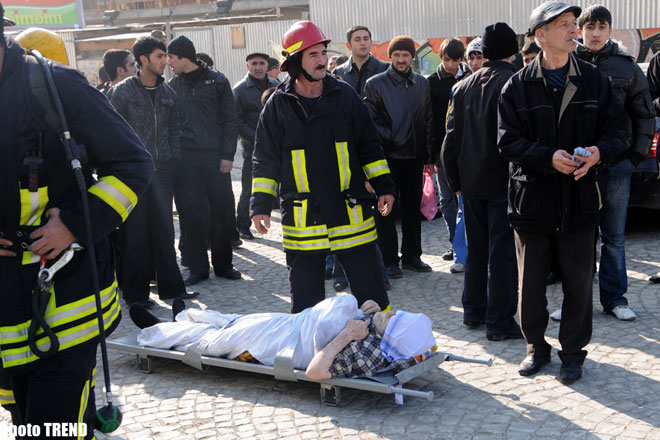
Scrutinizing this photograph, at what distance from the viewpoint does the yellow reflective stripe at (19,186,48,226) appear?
111 inches

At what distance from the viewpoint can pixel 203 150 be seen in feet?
25.7

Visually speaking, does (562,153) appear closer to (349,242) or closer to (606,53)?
(349,242)

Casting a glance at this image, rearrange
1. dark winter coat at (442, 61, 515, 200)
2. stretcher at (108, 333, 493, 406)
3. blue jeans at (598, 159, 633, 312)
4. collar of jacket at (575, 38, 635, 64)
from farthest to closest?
blue jeans at (598, 159, 633, 312), collar of jacket at (575, 38, 635, 64), dark winter coat at (442, 61, 515, 200), stretcher at (108, 333, 493, 406)

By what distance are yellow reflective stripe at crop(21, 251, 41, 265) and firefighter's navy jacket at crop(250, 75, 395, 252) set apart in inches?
85.4

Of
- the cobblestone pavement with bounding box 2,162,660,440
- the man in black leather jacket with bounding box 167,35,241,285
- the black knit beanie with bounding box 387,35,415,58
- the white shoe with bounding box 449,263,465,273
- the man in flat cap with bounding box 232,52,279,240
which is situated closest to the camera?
the cobblestone pavement with bounding box 2,162,660,440

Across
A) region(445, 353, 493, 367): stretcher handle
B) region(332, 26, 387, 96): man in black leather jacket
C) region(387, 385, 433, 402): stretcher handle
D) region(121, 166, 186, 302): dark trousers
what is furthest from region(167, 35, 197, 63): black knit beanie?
region(387, 385, 433, 402): stretcher handle

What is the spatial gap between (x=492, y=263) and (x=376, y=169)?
116 centimetres

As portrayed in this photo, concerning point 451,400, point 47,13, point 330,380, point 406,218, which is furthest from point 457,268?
point 47,13

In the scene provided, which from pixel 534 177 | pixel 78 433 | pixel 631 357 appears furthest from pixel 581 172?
pixel 78 433

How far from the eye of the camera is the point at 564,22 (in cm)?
443

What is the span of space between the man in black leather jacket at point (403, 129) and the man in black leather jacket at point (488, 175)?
5.04 ft

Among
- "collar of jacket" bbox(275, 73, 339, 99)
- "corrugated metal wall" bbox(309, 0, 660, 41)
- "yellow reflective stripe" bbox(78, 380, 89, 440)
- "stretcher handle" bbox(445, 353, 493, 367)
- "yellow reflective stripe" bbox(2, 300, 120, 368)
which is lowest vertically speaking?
"stretcher handle" bbox(445, 353, 493, 367)

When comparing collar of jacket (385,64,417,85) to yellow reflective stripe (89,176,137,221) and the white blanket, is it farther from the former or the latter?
yellow reflective stripe (89,176,137,221)

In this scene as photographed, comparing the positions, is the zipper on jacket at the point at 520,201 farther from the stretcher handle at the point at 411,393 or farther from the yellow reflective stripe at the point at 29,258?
the yellow reflective stripe at the point at 29,258
